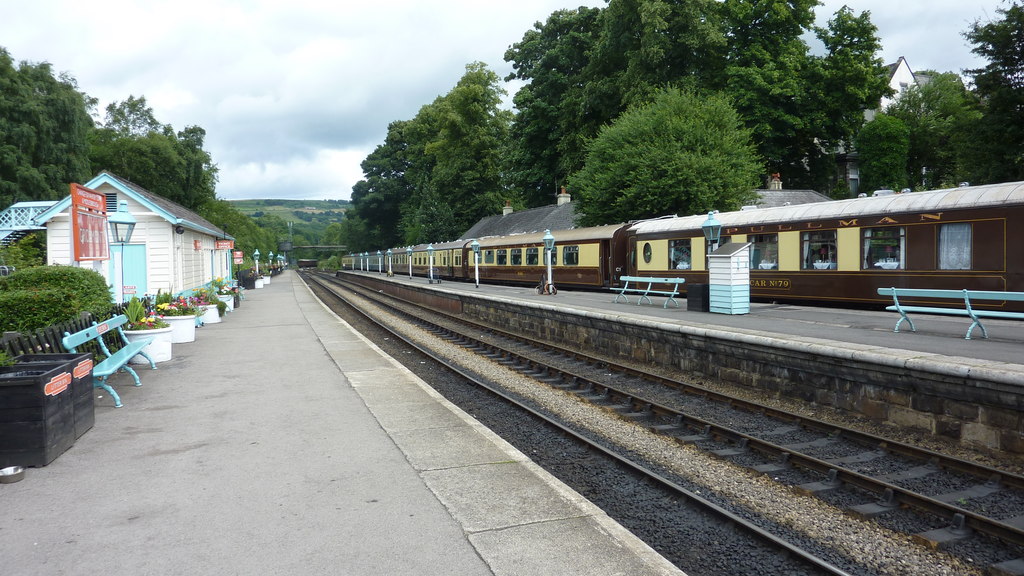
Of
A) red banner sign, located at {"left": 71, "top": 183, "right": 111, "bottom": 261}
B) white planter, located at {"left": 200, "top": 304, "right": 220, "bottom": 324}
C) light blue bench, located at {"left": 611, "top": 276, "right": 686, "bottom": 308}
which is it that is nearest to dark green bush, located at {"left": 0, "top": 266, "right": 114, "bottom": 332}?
red banner sign, located at {"left": 71, "top": 183, "right": 111, "bottom": 261}

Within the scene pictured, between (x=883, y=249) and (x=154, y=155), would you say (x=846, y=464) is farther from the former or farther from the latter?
(x=154, y=155)

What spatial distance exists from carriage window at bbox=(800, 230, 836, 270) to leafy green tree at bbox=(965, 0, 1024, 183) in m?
18.4

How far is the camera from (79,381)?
20.6ft

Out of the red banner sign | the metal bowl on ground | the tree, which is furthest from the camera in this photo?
the tree

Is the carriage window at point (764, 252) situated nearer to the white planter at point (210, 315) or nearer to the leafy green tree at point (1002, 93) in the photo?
the white planter at point (210, 315)

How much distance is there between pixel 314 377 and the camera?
32.9ft

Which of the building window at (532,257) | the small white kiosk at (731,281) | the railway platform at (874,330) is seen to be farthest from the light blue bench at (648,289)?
the building window at (532,257)

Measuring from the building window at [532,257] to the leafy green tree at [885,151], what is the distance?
3389cm

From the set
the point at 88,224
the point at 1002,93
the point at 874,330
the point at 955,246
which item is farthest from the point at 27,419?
the point at 1002,93

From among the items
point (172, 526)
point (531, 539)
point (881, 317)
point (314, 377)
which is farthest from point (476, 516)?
point (881, 317)

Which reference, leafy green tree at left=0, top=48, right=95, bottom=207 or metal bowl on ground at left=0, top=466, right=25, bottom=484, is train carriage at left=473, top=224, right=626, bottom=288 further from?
leafy green tree at left=0, top=48, right=95, bottom=207

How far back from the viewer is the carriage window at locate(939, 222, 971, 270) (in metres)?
13.4

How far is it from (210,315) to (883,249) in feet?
59.3

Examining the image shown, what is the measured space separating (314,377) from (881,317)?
11.9 m
